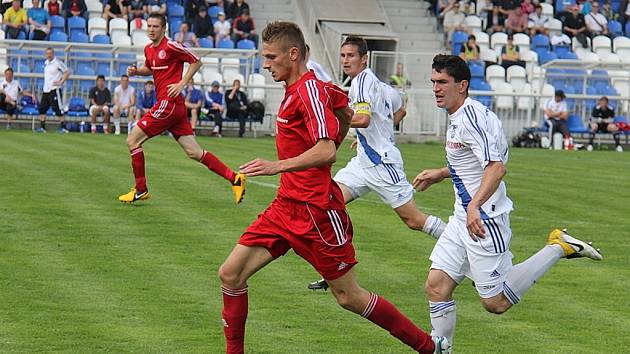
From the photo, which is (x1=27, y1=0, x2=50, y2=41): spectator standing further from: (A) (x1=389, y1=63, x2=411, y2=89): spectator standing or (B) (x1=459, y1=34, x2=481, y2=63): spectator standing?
(B) (x1=459, y1=34, x2=481, y2=63): spectator standing

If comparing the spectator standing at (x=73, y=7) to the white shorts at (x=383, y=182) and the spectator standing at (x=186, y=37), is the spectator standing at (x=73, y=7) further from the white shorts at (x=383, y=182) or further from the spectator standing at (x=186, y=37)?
the white shorts at (x=383, y=182)

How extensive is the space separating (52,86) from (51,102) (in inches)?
15.3

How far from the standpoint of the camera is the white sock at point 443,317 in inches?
314

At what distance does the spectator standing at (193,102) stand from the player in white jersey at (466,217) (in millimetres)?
21884

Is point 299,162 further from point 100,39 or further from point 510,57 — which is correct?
point 510,57

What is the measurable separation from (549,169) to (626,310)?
1389 cm

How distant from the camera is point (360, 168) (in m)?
11.8

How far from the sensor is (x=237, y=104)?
1190 inches

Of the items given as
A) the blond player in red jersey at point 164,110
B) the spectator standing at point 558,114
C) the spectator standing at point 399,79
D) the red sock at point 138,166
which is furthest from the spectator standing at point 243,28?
the red sock at point 138,166

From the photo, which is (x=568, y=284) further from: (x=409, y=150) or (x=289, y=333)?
(x=409, y=150)

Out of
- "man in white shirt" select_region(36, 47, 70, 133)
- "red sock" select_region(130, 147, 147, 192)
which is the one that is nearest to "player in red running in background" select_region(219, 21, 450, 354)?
"red sock" select_region(130, 147, 147, 192)

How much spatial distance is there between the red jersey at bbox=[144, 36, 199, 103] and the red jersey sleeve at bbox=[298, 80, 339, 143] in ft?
26.9

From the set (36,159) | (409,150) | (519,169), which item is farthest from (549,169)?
(36,159)

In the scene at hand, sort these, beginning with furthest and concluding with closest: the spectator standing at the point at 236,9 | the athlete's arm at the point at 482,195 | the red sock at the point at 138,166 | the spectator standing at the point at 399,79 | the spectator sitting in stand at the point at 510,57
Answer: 1. the spectator sitting in stand at the point at 510,57
2. the spectator standing at the point at 236,9
3. the spectator standing at the point at 399,79
4. the red sock at the point at 138,166
5. the athlete's arm at the point at 482,195
